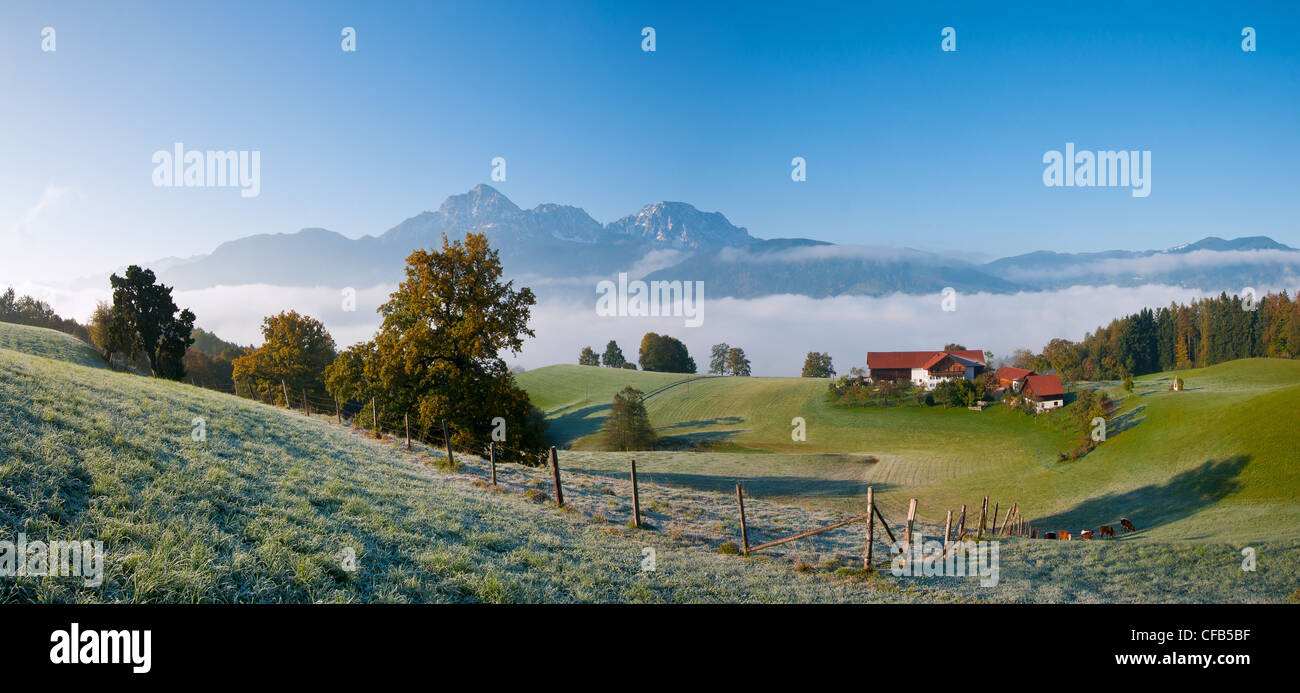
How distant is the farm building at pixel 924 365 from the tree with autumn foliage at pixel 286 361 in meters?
96.0

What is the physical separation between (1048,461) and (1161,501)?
20340mm

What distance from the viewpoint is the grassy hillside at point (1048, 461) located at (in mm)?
32625

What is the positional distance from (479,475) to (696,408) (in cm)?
7705

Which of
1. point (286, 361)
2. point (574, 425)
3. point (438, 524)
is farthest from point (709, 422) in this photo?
point (438, 524)

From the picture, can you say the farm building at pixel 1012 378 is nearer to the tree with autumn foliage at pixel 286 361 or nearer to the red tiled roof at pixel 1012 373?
the red tiled roof at pixel 1012 373

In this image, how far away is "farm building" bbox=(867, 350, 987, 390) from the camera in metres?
108

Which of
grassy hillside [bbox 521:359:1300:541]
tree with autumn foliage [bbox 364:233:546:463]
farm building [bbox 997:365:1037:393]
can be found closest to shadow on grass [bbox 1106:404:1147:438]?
grassy hillside [bbox 521:359:1300:541]

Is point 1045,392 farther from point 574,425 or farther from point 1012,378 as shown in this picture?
point 574,425

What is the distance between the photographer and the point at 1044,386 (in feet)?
270

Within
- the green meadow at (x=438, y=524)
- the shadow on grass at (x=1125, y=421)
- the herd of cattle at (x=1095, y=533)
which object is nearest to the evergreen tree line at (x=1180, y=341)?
the shadow on grass at (x=1125, y=421)

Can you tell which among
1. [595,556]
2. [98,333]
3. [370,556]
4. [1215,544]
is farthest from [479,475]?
[98,333]
